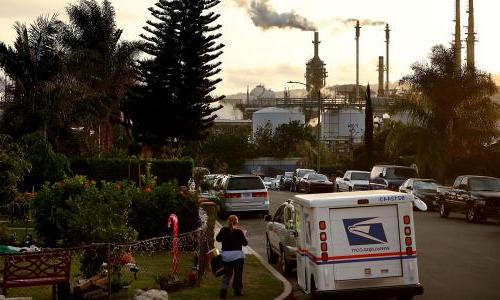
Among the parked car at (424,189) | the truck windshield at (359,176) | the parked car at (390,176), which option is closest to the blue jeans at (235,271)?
the parked car at (424,189)

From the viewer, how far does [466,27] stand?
81.1 meters

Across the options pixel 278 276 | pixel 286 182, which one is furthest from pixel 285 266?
pixel 286 182

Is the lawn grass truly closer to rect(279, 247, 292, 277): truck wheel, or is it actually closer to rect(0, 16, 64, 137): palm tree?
rect(279, 247, 292, 277): truck wheel

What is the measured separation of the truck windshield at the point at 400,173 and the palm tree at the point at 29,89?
709 inches

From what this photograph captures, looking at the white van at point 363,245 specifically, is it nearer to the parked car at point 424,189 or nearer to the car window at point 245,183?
the car window at point 245,183

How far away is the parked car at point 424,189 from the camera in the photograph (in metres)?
38.1

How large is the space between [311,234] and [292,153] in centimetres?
10350

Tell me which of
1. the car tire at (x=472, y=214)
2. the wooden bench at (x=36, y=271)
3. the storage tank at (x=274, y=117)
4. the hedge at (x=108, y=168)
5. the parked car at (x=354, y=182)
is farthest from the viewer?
the storage tank at (x=274, y=117)

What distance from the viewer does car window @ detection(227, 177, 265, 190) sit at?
32219mm

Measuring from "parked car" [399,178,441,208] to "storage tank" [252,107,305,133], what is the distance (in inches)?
3569

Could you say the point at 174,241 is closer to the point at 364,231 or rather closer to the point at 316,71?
the point at 364,231

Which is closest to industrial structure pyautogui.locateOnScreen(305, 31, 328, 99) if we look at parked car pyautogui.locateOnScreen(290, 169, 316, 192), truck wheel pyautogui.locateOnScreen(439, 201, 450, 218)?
parked car pyautogui.locateOnScreen(290, 169, 316, 192)

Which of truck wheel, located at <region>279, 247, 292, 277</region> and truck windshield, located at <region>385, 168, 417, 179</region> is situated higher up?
truck windshield, located at <region>385, 168, 417, 179</region>

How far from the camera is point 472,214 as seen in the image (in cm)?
3109
